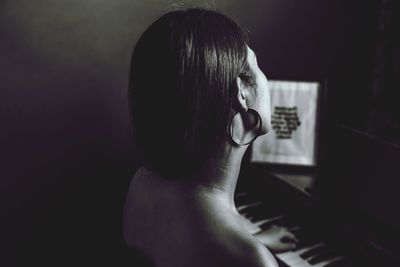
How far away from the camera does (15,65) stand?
1814 mm

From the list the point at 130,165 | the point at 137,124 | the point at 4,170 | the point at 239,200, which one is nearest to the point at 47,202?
the point at 4,170

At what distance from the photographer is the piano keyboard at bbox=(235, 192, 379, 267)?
1553 mm

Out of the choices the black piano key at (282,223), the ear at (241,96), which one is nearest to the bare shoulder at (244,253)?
the ear at (241,96)

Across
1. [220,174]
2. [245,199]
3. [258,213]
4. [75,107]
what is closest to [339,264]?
[258,213]

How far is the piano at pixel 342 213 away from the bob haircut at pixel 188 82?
795 millimetres

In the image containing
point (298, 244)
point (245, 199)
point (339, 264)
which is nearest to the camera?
point (339, 264)

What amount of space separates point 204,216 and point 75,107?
121 centimetres

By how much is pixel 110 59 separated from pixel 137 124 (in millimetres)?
1002

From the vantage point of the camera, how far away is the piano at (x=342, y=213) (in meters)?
1.53

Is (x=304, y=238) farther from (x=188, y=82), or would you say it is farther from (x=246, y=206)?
(x=188, y=82)

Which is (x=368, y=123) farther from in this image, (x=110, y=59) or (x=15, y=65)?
(x=15, y=65)

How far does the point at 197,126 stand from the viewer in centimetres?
92

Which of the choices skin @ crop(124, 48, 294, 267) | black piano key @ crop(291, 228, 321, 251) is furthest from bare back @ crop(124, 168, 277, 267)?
black piano key @ crop(291, 228, 321, 251)

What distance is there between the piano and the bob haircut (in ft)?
2.61
